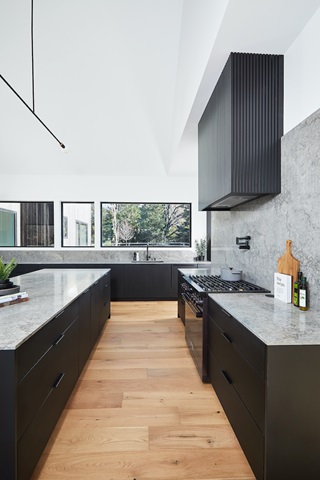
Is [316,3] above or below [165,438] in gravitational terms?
above

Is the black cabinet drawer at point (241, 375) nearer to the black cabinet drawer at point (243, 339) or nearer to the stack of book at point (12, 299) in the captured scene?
the black cabinet drawer at point (243, 339)

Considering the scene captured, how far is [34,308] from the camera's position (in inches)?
69.7

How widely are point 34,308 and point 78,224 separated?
426 cm

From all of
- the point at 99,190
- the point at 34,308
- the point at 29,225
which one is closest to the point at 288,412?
the point at 34,308

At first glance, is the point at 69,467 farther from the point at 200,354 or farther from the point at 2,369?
the point at 200,354

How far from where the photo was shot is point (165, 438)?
1.72 metres

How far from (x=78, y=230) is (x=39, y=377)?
4670 mm

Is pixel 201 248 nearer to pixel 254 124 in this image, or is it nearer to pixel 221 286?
pixel 221 286

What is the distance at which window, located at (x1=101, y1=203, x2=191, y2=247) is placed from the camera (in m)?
5.88

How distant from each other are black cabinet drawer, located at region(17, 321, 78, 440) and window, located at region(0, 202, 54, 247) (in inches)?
165

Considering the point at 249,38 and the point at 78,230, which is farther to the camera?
the point at 78,230

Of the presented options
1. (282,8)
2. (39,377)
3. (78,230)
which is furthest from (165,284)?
(282,8)

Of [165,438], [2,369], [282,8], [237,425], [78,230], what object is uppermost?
A: [282,8]

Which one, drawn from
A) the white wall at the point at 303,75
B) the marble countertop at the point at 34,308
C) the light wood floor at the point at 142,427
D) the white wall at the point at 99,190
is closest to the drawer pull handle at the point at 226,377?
the light wood floor at the point at 142,427
